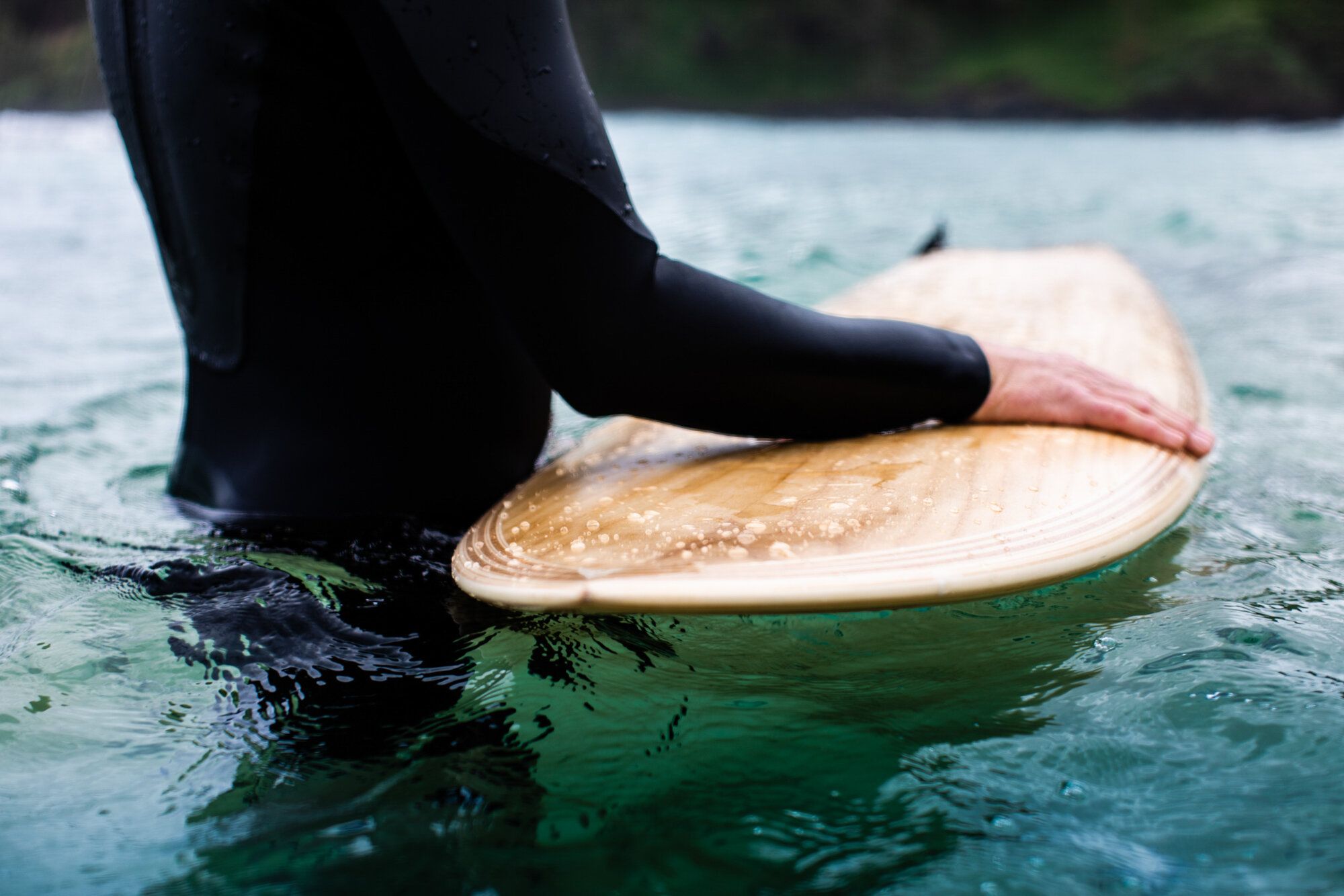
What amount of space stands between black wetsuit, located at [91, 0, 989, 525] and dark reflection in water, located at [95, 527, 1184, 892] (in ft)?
0.45

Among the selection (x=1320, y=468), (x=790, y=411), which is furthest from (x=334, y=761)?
(x=1320, y=468)

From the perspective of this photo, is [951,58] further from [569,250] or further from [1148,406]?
[569,250]

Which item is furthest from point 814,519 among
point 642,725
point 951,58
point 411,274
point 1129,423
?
point 951,58

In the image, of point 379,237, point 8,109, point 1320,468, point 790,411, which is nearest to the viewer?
point 379,237

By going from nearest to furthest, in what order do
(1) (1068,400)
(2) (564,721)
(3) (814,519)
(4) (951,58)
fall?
(2) (564,721), (3) (814,519), (1) (1068,400), (4) (951,58)

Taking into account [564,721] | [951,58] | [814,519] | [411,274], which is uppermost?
[951,58]

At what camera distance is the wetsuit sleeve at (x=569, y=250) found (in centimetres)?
92

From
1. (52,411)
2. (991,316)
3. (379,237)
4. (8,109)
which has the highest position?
(379,237)

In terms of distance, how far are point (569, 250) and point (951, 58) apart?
5056 centimetres

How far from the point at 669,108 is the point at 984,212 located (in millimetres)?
40179

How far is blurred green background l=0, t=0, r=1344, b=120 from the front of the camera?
3466 cm

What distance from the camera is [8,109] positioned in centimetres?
2759

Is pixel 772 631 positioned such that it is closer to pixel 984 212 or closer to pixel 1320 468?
pixel 1320 468

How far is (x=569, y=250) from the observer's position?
1004mm
